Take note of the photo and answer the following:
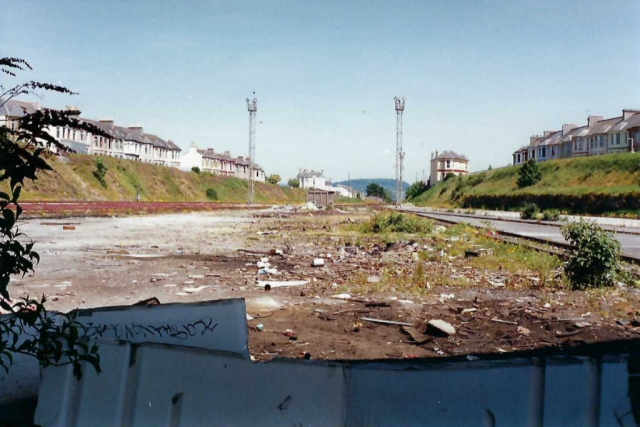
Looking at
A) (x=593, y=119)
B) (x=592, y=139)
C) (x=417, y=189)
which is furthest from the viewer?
(x=417, y=189)

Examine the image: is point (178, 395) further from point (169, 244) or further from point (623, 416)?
point (169, 244)

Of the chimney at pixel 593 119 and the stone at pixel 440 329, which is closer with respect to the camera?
the stone at pixel 440 329

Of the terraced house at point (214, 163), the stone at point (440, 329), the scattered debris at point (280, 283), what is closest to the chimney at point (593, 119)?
the terraced house at point (214, 163)

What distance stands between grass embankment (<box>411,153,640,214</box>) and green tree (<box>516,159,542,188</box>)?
3.05 ft

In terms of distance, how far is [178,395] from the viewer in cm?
285

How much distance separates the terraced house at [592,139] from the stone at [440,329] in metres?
70.1

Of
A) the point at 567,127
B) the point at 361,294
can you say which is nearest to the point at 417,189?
the point at 567,127

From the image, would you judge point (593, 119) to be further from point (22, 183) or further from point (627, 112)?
point (22, 183)

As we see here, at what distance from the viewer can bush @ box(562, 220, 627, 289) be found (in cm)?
851

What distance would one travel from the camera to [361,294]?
7.91 m

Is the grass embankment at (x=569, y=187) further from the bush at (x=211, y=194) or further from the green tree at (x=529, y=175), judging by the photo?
the bush at (x=211, y=194)

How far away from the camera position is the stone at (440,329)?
557 cm

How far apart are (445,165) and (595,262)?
4178 inches

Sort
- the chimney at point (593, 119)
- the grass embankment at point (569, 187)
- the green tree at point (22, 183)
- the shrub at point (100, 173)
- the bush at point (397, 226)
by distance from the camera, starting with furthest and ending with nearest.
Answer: the chimney at point (593, 119), the shrub at point (100, 173), the grass embankment at point (569, 187), the bush at point (397, 226), the green tree at point (22, 183)
